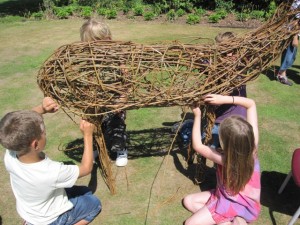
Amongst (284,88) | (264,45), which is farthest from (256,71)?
(284,88)

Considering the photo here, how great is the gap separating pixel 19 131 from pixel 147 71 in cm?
104

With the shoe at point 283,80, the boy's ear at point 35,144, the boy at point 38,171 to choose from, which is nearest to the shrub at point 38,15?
the shoe at point 283,80

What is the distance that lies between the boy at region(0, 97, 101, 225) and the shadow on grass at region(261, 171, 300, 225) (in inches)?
76.0

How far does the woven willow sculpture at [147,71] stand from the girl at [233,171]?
23 cm

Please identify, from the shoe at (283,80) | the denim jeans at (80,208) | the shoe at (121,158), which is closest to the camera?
the denim jeans at (80,208)

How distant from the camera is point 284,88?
6074 mm

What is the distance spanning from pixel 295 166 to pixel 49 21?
10483 mm

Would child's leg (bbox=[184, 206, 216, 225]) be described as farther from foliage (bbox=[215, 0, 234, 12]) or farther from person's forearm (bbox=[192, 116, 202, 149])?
foliage (bbox=[215, 0, 234, 12])

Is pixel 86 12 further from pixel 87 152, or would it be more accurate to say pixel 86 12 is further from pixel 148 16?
pixel 87 152

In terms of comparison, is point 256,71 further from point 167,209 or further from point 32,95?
point 32,95

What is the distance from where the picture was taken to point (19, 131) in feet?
7.38

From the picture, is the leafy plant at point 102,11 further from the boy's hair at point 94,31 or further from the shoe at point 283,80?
the boy's hair at point 94,31

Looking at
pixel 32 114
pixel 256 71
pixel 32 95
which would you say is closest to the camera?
pixel 32 114

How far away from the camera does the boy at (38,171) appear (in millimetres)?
2275
